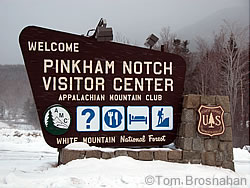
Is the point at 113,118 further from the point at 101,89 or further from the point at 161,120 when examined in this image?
the point at 161,120

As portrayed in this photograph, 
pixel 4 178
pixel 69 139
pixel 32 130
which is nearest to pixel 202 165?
pixel 69 139

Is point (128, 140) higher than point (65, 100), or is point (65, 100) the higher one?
point (65, 100)

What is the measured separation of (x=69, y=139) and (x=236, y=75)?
1560 centimetres

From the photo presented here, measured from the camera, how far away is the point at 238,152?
35.5ft

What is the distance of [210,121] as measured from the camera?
607 cm

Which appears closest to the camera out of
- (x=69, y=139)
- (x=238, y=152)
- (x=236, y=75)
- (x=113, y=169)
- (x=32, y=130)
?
(x=113, y=169)

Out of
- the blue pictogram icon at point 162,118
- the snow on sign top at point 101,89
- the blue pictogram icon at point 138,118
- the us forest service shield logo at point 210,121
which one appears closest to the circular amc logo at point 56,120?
the snow on sign top at point 101,89

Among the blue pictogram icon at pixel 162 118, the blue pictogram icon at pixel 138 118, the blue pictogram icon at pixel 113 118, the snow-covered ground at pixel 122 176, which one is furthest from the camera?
the blue pictogram icon at pixel 162 118

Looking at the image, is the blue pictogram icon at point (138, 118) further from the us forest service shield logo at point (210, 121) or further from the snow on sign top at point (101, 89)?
the us forest service shield logo at point (210, 121)

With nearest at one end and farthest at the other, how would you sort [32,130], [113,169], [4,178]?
[4,178], [113,169], [32,130]

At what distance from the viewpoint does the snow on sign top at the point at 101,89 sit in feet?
19.2

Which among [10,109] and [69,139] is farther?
[10,109]

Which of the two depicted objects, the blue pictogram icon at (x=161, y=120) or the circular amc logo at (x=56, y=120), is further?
the blue pictogram icon at (x=161, y=120)

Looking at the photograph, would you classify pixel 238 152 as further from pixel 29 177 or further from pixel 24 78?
pixel 24 78
